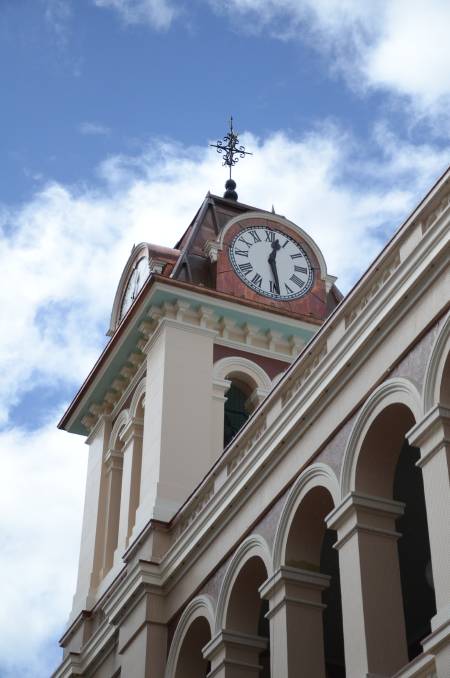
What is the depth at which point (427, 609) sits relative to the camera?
1880 cm

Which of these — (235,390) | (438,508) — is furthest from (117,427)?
(438,508)

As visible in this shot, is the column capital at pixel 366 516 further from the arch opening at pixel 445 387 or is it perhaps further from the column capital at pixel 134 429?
the column capital at pixel 134 429

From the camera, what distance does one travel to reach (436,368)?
13078 millimetres

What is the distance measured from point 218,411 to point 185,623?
5587mm

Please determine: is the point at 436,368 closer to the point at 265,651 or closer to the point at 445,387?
the point at 445,387

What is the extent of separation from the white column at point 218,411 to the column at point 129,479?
6.33 ft

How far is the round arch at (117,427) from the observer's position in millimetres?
25172

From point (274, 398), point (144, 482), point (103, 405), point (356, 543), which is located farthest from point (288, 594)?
point (103, 405)

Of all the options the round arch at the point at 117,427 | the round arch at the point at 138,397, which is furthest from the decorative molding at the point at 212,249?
the round arch at the point at 117,427

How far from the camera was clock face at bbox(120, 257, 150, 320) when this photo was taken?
26.0 metres

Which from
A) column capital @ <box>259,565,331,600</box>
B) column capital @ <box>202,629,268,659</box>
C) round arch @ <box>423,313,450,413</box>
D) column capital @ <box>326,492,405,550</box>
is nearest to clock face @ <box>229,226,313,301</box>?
column capital @ <box>202,629,268,659</box>

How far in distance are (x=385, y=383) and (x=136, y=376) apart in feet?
37.6

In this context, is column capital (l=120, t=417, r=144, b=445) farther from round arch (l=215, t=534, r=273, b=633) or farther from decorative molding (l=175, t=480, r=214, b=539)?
round arch (l=215, t=534, r=273, b=633)

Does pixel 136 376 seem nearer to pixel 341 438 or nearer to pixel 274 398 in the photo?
pixel 274 398
